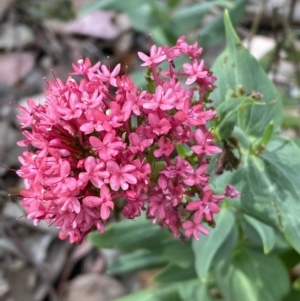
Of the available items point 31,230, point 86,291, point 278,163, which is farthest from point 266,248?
point 31,230

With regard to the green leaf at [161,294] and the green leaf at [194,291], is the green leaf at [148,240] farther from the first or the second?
the green leaf at [161,294]

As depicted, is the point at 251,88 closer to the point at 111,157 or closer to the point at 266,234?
the point at 266,234

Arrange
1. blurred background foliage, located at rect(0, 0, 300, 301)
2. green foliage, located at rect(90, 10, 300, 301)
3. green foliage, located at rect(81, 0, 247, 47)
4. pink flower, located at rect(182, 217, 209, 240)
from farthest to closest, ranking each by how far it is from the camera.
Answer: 1. green foliage, located at rect(81, 0, 247, 47)
2. blurred background foliage, located at rect(0, 0, 300, 301)
3. green foliage, located at rect(90, 10, 300, 301)
4. pink flower, located at rect(182, 217, 209, 240)

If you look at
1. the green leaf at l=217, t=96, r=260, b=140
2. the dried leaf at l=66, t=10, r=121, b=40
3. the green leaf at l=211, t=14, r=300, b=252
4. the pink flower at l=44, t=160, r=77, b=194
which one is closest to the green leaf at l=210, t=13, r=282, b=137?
the green leaf at l=211, t=14, r=300, b=252

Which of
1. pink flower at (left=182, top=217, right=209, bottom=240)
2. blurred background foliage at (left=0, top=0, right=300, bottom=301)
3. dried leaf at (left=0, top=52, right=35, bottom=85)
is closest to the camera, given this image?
pink flower at (left=182, top=217, right=209, bottom=240)

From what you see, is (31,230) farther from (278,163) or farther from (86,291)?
(278,163)

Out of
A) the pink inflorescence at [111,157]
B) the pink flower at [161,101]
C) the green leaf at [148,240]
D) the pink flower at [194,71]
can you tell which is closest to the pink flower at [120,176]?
the pink inflorescence at [111,157]

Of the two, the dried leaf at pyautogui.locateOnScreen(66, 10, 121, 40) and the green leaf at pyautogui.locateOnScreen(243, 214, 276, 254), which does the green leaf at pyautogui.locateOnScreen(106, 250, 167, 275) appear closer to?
the green leaf at pyautogui.locateOnScreen(243, 214, 276, 254)
